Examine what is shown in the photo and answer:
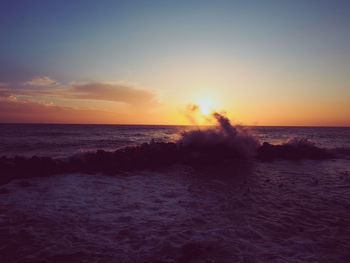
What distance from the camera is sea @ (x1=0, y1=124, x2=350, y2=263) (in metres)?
3.78

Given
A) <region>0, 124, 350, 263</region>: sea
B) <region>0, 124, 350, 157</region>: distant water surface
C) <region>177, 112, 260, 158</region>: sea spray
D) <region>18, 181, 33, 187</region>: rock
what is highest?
<region>177, 112, 260, 158</region>: sea spray

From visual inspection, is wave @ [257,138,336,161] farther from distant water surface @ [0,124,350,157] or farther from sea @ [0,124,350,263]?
sea @ [0,124,350,263]

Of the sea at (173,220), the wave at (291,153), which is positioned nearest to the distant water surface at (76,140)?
the wave at (291,153)

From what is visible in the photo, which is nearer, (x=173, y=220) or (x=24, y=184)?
(x=173, y=220)

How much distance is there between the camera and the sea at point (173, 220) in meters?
3.78

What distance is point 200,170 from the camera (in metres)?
11.3

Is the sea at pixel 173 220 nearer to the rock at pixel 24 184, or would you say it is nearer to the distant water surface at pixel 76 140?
the rock at pixel 24 184

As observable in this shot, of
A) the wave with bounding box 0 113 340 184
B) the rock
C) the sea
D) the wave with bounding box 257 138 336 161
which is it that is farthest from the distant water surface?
the sea

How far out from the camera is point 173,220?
5.14 meters

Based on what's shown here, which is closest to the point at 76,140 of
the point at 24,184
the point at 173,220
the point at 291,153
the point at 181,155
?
the point at 181,155

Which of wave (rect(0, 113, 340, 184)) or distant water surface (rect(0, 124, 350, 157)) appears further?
distant water surface (rect(0, 124, 350, 157))

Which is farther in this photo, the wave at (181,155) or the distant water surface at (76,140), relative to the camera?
the distant water surface at (76,140)

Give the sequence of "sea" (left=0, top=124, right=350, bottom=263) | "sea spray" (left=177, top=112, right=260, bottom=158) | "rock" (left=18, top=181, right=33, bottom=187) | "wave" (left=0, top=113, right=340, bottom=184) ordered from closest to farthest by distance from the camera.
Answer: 1. "sea" (left=0, top=124, right=350, bottom=263)
2. "rock" (left=18, top=181, right=33, bottom=187)
3. "wave" (left=0, top=113, right=340, bottom=184)
4. "sea spray" (left=177, top=112, right=260, bottom=158)

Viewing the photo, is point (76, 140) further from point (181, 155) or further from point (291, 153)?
point (291, 153)
